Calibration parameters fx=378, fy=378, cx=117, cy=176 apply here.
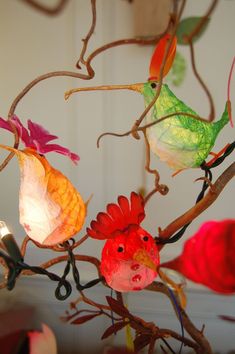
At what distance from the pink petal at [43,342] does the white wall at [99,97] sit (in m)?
0.16

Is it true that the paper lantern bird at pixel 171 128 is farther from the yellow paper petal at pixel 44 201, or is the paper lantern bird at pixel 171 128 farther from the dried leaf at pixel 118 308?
the dried leaf at pixel 118 308

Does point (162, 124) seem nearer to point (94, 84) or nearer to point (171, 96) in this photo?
point (171, 96)

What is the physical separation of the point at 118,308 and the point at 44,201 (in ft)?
0.77

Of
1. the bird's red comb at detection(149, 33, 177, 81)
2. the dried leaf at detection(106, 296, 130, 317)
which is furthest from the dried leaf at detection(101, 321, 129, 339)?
the bird's red comb at detection(149, 33, 177, 81)

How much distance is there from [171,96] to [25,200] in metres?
0.22

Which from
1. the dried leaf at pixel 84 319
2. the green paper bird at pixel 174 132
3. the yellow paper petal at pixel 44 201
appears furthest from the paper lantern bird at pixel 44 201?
the dried leaf at pixel 84 319

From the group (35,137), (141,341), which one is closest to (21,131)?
(35,137)

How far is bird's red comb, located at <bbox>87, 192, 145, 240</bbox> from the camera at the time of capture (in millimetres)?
477

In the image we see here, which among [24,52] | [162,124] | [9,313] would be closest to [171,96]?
[162,124]

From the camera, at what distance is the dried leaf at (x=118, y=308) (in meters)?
0.58

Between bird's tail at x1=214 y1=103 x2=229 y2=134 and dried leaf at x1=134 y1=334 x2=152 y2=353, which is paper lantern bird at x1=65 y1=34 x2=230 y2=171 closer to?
bird's tail at x1=214 y1=103 x2=229 y2=134

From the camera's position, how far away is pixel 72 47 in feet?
2.26

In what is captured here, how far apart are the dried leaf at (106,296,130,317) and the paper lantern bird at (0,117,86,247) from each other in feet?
0.58

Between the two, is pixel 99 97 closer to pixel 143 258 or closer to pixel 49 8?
pixel 49 8
